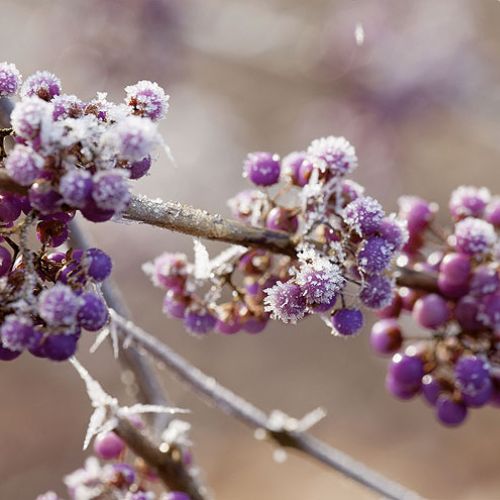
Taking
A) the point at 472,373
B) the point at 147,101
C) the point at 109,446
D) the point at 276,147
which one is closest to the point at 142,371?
the point at 109,446

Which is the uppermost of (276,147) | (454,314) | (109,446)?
(276,147)

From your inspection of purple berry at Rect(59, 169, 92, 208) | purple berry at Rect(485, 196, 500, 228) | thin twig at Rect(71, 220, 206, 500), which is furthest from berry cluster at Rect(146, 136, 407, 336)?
purple berry at Rect(485, 196, 500, 228)

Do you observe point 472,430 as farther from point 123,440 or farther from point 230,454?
point 123,440

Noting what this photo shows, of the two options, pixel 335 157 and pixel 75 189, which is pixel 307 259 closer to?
pixel 335 157

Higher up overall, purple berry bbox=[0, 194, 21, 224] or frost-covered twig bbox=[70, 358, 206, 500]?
purple berry bbox=[0, 194, 21, 224]

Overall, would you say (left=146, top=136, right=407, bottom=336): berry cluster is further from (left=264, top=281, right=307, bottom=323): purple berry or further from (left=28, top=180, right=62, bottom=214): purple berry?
(left=28, top=180, right=62, bottom=214): purple berry
